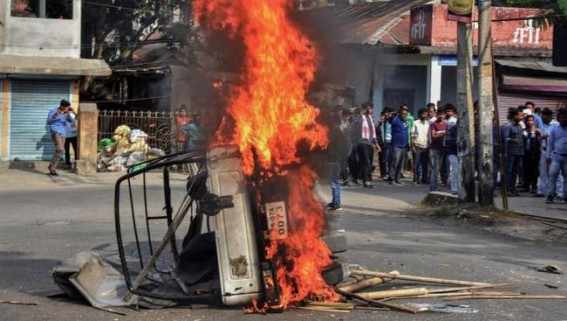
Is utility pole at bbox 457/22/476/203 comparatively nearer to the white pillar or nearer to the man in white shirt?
the man in white shirt

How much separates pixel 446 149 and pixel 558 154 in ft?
7.34

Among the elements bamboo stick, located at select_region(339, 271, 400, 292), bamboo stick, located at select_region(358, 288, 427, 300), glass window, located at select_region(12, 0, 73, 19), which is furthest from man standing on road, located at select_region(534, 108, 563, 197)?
glass window, located at select_region(12, 0, 73, 19)

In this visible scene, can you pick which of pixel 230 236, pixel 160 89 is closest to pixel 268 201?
pixel 230 236

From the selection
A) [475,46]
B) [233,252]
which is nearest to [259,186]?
[233,252]

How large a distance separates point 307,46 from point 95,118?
1377 centimetres

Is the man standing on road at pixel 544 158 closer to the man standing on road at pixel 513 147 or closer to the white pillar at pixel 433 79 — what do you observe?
the man standing on road at pixel 513 147

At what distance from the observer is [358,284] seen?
6.70m

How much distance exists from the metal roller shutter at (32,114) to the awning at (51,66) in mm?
725

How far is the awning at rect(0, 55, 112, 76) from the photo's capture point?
20.5 metres

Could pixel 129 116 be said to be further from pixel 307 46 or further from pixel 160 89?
pixel 307 46

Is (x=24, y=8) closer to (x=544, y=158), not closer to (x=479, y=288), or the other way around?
(x=544, y=158)

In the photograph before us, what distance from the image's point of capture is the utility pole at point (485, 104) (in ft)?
39.6

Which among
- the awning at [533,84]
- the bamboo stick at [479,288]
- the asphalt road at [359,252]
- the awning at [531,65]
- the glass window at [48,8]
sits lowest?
the asphalt road at [359,252]

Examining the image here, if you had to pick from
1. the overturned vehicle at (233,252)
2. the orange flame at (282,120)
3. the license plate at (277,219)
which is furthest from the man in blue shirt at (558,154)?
the license plate at (277,219)
